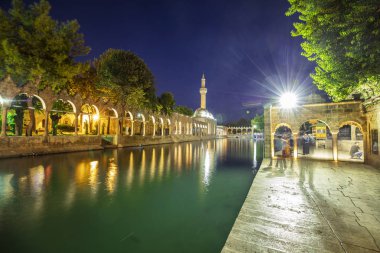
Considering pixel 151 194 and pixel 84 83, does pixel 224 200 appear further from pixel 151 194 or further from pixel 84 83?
pixel 84 83

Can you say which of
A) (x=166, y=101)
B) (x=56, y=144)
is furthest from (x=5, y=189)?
(x=166, y=101)

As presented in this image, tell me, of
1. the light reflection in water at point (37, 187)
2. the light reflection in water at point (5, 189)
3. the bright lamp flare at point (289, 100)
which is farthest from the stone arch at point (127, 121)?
the bright lamp flare at point (289, 100)

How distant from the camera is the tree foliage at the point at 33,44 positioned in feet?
45.8

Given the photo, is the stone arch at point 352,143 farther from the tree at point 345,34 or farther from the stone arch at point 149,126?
the stone arch at point 149,126

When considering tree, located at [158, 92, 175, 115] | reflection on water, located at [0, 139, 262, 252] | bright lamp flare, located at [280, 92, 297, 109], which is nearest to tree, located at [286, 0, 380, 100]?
reflection on water, located at [0, 139, 262, 252]

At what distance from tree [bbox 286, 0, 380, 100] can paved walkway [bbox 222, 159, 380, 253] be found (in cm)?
376

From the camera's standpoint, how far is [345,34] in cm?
519

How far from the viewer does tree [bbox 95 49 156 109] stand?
23609 mm

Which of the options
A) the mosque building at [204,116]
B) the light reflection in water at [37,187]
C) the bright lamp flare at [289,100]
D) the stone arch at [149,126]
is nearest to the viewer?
the light reflection in water at [37,187]

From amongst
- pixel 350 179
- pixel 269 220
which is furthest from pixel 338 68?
pixel 269 220

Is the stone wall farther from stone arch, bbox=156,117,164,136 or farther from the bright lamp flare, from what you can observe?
stone arch, bbox=156,117,164,136

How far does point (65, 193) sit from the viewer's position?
620cm

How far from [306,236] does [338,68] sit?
6004 millimetres

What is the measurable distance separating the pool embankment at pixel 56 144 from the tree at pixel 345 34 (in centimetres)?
1880
